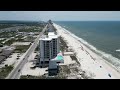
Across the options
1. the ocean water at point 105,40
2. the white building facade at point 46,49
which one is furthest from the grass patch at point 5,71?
the ocean water at point 105,40

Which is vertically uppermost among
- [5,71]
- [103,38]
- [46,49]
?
[46,49]

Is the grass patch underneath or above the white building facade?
underneath

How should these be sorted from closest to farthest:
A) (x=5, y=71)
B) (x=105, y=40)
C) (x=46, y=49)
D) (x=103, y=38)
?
(x=5, y=71) < (x=46, y=49) < (x=105, y=40) < (x=103, y=38)

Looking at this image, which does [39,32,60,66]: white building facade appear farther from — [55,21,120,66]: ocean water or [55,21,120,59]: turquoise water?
[55,21,120,59]: turquoise water

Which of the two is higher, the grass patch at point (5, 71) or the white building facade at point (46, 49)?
the white building facade at point (46, 49)

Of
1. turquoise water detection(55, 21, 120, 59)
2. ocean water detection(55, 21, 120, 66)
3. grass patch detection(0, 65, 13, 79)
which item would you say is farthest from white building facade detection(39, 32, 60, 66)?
turquoise water detection(55, 21, 120, 59)

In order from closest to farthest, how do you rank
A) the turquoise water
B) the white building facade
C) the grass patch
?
the grass patch
the white building facade
the turquoise water

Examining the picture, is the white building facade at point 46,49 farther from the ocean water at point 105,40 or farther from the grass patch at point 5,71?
the ocean water at point 105,40

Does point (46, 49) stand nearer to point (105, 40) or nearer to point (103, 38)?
point (105, 40)

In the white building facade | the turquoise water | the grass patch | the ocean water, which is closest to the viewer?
the grass patch

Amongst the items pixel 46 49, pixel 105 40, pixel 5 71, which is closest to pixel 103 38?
pixel 105 40
